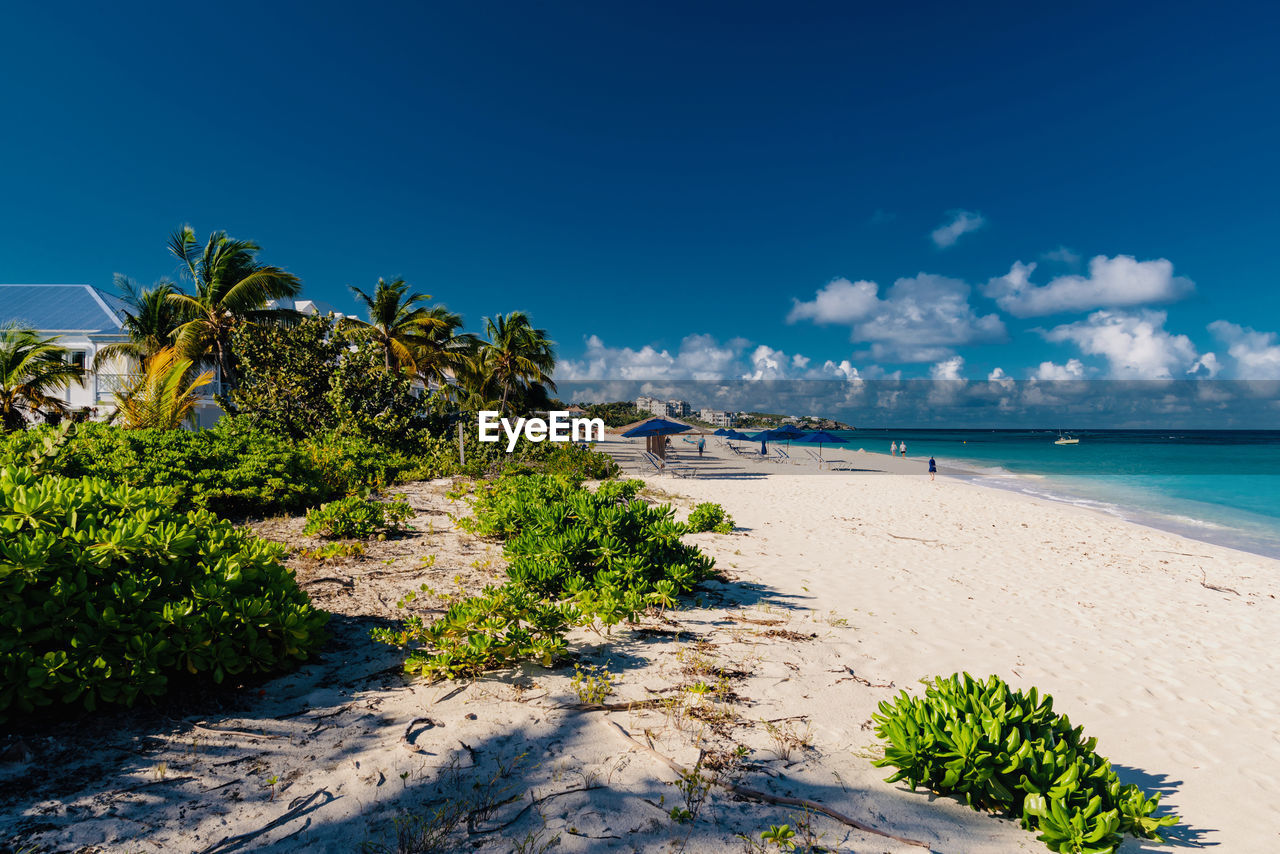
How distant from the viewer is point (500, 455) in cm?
1526

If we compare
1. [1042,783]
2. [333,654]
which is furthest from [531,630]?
[1042,783]

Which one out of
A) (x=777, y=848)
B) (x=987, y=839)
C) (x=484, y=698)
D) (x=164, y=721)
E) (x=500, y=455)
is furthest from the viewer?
(x=500, y=455)

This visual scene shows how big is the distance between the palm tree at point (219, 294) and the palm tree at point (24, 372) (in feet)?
9.55

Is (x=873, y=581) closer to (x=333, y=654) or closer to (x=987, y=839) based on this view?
(x=987, y=839)

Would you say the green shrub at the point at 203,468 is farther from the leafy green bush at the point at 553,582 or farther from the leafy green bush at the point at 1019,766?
the leafy green bush at the point at 1019,766

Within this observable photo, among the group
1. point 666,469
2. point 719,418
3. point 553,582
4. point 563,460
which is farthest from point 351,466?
point 719,418

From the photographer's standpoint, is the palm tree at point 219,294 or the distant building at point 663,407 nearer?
the palm tree at point 219,294

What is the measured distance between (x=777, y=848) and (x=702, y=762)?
2.02 ft

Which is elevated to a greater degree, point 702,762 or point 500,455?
point 500,455

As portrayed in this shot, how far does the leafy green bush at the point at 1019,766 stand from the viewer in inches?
83.9

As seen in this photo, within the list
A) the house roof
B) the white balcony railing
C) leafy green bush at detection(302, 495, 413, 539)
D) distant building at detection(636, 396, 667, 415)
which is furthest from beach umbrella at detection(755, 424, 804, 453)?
distant building at detection(636, 396, 667, 415)

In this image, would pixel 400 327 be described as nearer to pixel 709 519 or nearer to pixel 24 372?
pixel 24 372

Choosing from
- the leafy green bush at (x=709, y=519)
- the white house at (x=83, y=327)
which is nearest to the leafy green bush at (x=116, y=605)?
the leafy green bush at (x=709, y=519)

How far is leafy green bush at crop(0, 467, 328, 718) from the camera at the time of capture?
2307 millimetres
